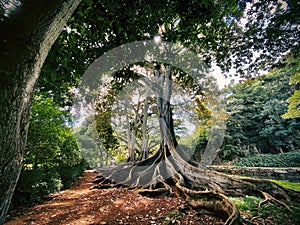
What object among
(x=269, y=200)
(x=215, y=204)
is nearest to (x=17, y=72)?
(x=215, y=204)

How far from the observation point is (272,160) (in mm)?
16547

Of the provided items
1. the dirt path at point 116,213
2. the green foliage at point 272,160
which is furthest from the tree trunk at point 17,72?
the green foliage at point 272,160

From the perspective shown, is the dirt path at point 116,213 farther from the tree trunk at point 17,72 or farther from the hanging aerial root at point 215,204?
the tree trunk at point 17,72

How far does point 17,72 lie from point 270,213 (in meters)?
4.21

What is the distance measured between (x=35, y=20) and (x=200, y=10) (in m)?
3.23

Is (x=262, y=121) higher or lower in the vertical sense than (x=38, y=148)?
higher

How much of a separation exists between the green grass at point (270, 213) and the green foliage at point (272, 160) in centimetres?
1647

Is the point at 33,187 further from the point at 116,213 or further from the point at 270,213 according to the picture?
the point at 270,213

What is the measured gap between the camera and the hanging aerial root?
254 centimetres

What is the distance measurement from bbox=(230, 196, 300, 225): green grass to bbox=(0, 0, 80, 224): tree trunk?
11.6 ft

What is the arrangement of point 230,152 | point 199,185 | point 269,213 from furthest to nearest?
point 230,152 < point 199,185 < point 269,213

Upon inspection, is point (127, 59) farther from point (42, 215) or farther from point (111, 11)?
point (42, 215)

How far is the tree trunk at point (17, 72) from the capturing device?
38.4 inches

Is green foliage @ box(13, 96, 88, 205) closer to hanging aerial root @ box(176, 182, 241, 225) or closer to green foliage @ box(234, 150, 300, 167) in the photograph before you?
hanging aerial root @ box(176, 182, 241, 225)
